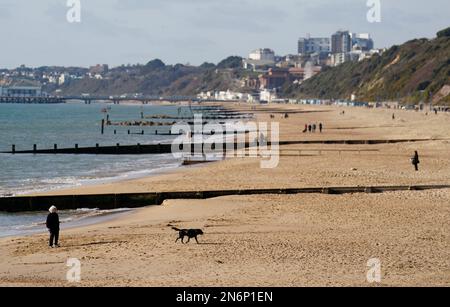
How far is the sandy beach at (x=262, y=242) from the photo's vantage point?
49.6ft

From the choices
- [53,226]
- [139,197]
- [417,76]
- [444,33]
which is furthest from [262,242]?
[444,33]

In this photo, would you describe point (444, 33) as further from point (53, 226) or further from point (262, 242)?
point (53, 226)

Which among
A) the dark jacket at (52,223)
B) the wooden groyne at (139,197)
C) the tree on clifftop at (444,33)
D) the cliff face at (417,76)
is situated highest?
the tree on clifftop at (444,33)

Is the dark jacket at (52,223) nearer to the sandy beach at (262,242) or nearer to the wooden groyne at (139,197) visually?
the sandy beach at (262,242)

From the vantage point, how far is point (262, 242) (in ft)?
60.6

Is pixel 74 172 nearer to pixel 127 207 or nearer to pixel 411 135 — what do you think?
pixel 127 207

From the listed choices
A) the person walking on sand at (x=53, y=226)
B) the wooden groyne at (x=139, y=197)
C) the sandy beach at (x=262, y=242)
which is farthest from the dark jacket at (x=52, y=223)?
the wooden groyne at (x=139, y=197)

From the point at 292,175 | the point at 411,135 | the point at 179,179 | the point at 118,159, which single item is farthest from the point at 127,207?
the point at 411,135

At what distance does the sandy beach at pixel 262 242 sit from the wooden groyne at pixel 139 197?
68cm

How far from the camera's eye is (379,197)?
1031 inches

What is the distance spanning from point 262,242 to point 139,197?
389 inches
